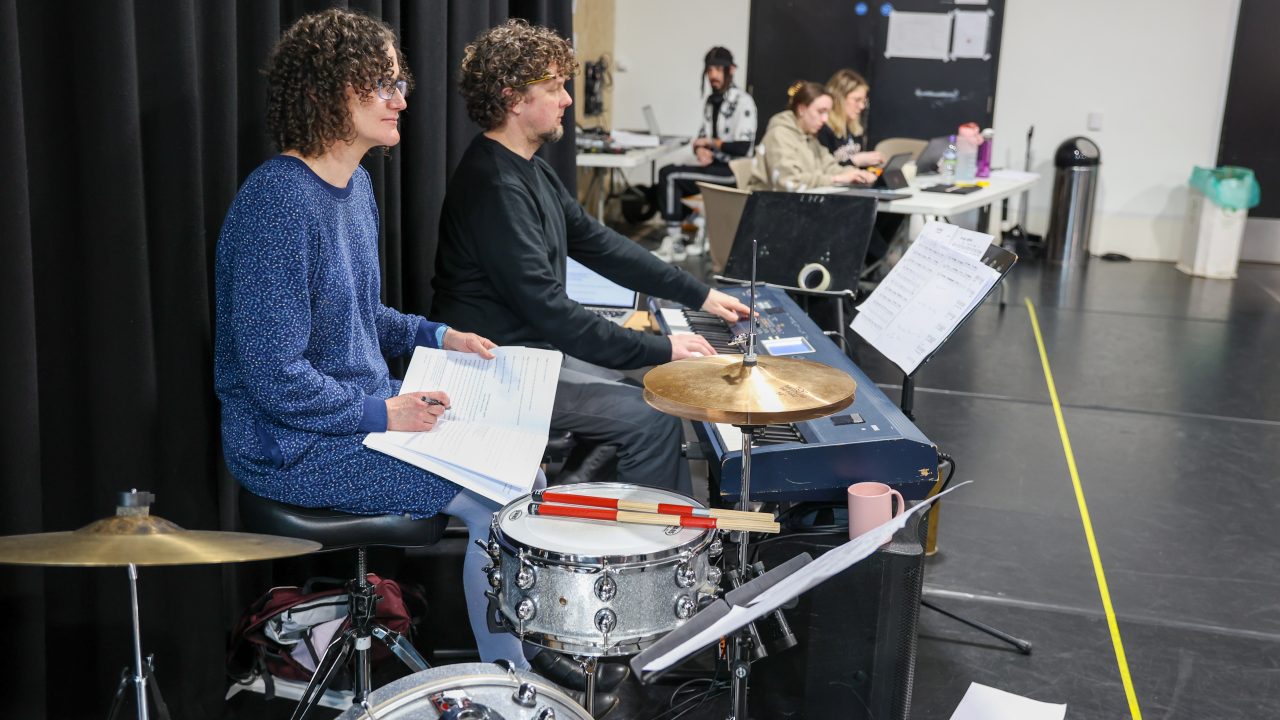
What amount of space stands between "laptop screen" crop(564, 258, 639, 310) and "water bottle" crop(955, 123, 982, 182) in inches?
144

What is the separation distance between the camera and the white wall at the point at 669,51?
30.1 ft

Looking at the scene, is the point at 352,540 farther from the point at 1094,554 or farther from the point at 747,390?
the point at 1094,554

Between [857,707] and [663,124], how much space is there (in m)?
7.74

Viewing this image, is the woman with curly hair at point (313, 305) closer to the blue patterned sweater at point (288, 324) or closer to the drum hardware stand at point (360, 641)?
the blue patterned sweater at point (288, 324)

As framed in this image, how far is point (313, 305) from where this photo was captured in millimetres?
2068

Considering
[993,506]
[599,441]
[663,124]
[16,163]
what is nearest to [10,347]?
[16,163]

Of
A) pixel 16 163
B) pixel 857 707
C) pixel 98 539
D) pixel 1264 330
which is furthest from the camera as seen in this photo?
pixel 1264 330

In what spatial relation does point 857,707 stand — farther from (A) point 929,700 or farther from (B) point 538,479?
(B) point 538,479

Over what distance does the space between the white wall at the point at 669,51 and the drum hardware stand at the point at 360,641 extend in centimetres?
753

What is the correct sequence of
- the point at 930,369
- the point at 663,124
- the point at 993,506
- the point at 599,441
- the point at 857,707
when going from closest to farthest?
the point at 857,707 < the point at 599,441 < the point at 993,506 < the point at 930,369 < the point at 663,124

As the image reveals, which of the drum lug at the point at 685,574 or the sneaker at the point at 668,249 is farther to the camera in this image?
the sneaker at the point at 668,249

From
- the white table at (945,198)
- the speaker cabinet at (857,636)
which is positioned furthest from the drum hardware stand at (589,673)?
the white table at (945,198)

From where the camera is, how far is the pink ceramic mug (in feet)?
6.97

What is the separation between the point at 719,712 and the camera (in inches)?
97.8
